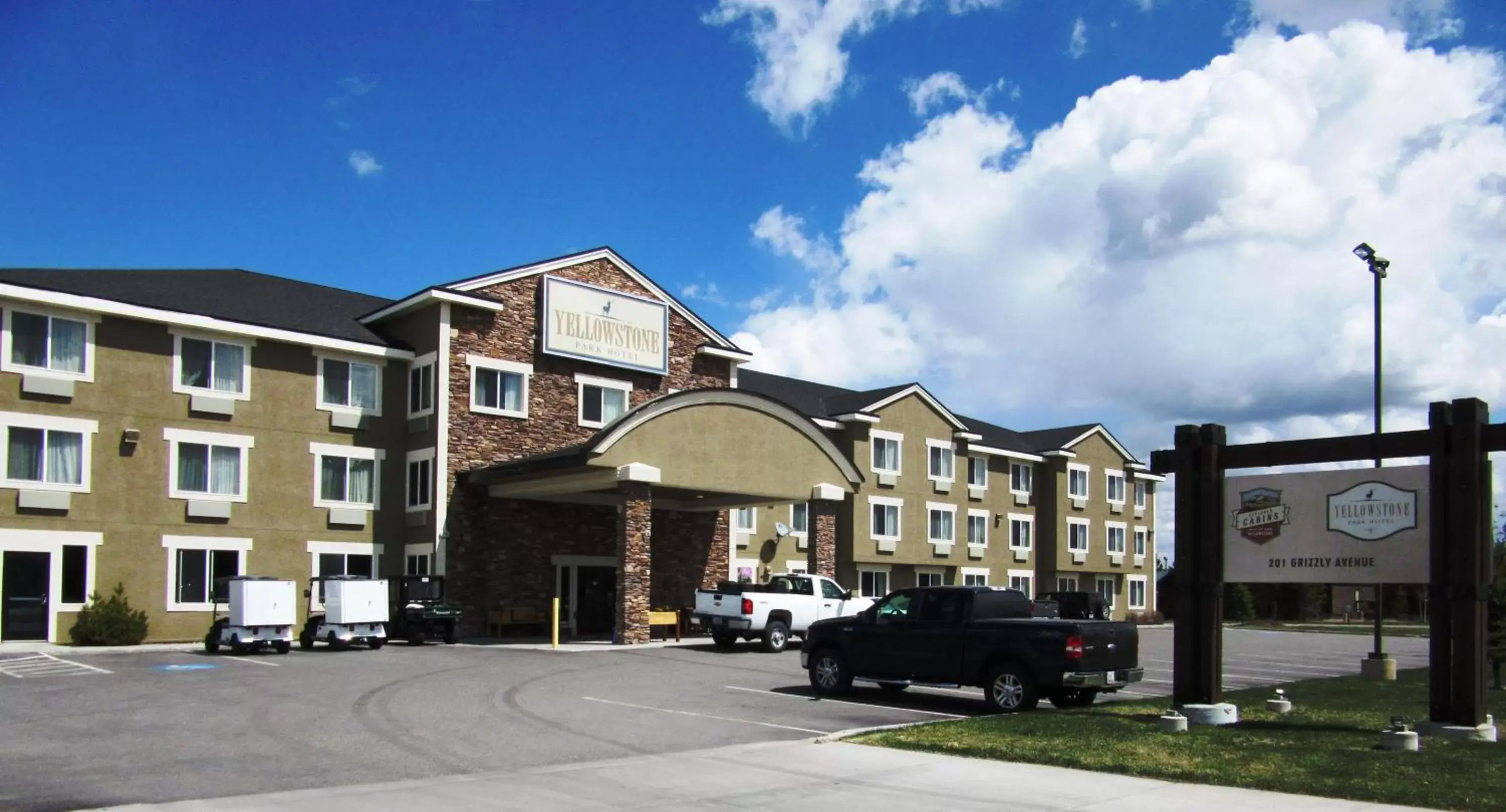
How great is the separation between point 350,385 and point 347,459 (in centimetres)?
197

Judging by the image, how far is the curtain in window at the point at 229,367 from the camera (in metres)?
30.8

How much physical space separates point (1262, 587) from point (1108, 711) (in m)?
70.1

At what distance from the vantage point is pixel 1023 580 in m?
56.3

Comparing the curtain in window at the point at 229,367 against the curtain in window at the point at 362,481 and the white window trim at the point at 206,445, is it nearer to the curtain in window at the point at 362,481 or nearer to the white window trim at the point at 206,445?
the white window trim at the point at 206,445

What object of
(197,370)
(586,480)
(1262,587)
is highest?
(197,370)

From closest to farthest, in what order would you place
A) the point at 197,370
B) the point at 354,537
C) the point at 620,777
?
the point at 620,777 < the point at 197,370 < the point at 354,537

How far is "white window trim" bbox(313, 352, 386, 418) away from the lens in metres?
32.7

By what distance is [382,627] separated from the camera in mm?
27312

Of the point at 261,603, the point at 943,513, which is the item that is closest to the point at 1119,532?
the point at 943,513

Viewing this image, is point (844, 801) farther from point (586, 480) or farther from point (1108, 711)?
point (586, 480)

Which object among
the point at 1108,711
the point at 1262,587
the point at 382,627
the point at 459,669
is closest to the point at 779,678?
the point at 459,669

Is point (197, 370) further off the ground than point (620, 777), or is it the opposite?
point (197, 370)

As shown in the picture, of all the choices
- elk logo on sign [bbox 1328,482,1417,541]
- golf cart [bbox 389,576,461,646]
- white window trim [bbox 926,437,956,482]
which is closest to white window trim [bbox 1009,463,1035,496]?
Result: white window trim [bbox 926,437,956,482]

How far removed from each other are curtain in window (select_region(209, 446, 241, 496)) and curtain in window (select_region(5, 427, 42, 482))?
3.79 metres
